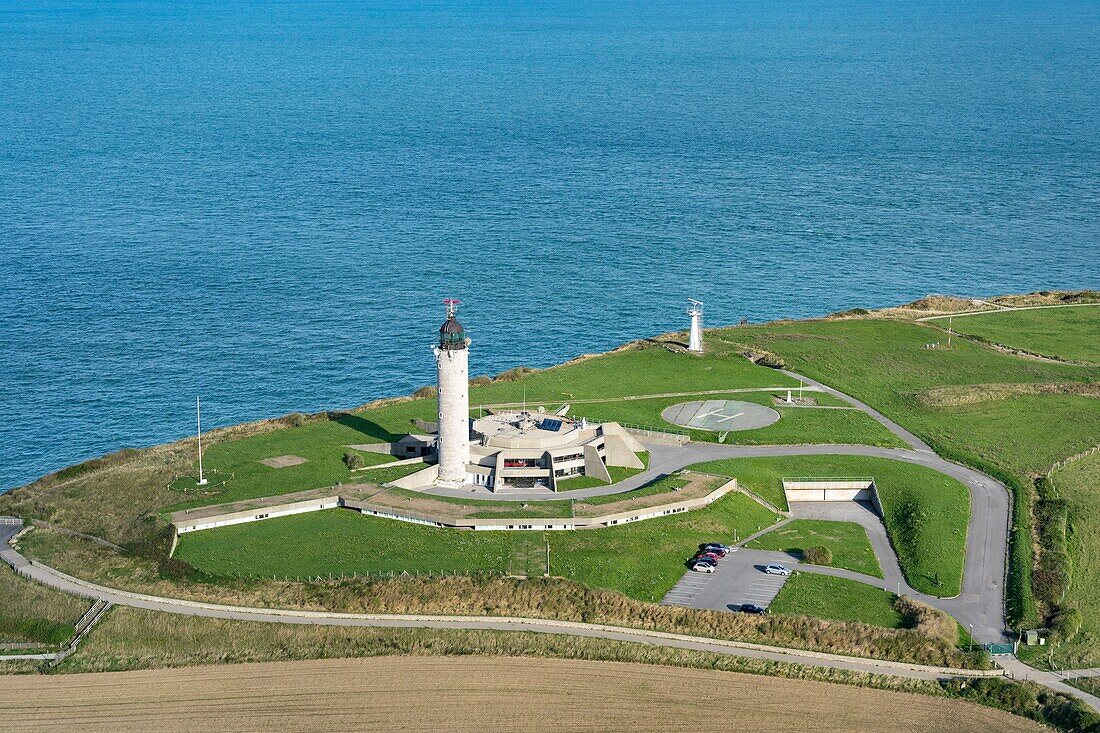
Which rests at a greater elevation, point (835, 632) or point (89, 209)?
point (89, 209)

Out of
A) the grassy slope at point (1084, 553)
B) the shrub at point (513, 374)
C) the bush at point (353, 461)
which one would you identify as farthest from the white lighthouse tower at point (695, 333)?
the bush at point (353, 461)

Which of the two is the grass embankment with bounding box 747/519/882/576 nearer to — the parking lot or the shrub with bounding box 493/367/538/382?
the parking lot

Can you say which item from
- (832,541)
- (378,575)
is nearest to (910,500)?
(832,541)

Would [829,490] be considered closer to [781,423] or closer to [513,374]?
[781,423]

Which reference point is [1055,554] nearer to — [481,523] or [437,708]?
[481,523]

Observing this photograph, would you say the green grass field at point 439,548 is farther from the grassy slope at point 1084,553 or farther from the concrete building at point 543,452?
the grassy slope at point 1084,553

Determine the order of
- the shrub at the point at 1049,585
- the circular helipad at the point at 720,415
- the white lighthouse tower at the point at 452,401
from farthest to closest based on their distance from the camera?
1. the circular helipad at the point at 720,415
2. the white lighthouse tower at the point at 452,401
3. the shrub at the point at 1049,585

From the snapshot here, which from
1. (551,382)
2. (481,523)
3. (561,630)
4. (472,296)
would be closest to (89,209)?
(472,296)

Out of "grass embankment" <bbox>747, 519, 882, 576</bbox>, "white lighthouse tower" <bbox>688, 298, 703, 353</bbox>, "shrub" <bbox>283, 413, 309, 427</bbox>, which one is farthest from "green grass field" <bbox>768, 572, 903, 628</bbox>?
"white lighthouse tower" <bbox>688, 298, 703, 353</bbox>
